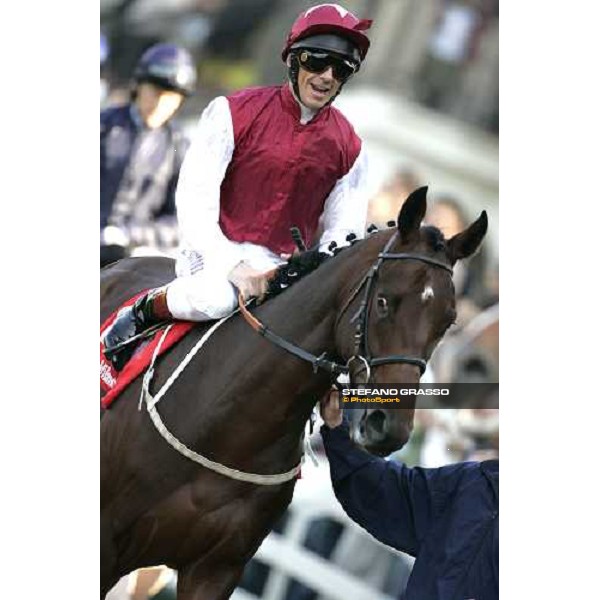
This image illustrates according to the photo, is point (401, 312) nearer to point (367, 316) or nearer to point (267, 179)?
point (367, 316)

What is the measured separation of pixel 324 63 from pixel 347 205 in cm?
49

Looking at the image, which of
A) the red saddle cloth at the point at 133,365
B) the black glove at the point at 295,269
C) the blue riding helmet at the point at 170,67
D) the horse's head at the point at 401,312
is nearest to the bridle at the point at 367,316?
the horse's head at the point at 401,312

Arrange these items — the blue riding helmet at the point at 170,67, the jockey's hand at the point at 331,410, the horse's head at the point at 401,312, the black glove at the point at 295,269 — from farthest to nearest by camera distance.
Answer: the blue riding helmet at the point at 170,67
the jockey's hand at the point at 331,410
the black glove at the point at 295,269
the horse's head at the point at 401,312

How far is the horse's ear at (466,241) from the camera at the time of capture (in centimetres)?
361

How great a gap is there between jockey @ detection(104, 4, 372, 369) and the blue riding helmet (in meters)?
1.11

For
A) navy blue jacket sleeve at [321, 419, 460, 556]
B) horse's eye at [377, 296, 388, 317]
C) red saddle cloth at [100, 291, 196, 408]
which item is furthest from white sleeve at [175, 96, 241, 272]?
navy blue jacket sleeve at [321, 419, 460, 556]

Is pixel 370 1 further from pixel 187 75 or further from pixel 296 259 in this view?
pixel 296 259

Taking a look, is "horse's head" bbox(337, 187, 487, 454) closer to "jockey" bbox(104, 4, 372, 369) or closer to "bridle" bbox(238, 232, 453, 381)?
"bridle" bbox(238, 232, 453, 381)

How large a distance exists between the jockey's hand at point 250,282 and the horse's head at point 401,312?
1.19ft

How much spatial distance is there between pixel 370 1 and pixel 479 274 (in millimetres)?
1071

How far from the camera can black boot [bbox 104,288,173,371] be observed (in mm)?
4176

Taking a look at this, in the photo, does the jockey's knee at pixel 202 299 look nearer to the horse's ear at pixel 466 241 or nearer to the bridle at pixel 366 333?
the bridle at pixel 366 333

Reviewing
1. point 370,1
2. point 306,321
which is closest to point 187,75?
point 370,1

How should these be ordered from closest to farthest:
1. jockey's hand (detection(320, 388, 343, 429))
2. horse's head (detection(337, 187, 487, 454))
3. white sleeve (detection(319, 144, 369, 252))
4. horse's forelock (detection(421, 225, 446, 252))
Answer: horse's head (detection(337, 187, 487, 454)) → horse's forelock (detection(421, 225, 446, 252)) → jockey's hand (detection(320, 388, 343, 429)) → white sleeve (detection(319, 144, 369, 252))
